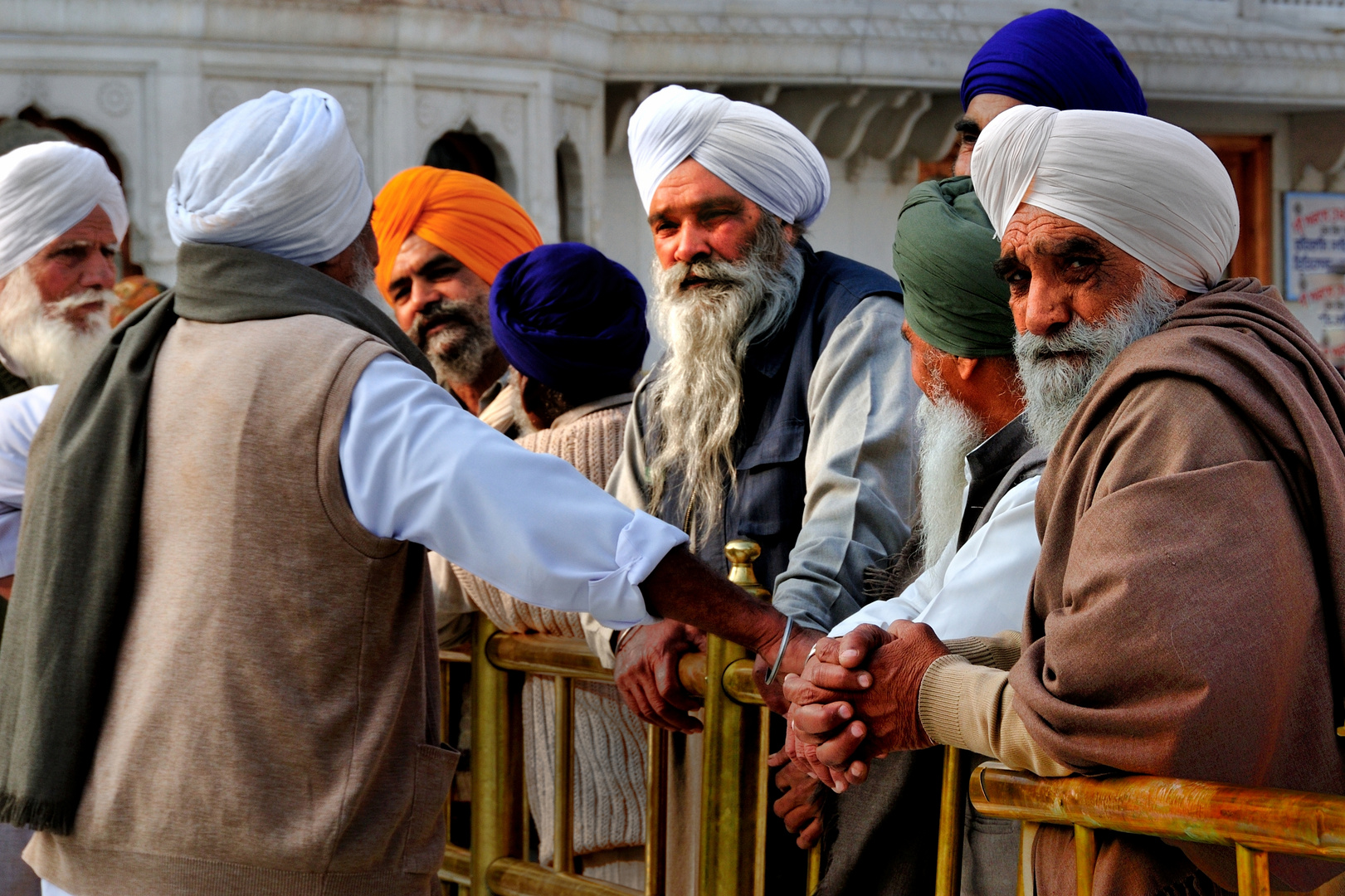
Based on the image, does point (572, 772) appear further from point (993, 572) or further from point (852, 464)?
point (993, 572)

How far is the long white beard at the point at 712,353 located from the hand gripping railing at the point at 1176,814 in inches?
45.4

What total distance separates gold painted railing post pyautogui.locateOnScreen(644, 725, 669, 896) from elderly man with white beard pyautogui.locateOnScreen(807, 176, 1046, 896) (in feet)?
1.09

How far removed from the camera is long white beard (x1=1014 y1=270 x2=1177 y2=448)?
1877mm

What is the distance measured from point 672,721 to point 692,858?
252 millimetres

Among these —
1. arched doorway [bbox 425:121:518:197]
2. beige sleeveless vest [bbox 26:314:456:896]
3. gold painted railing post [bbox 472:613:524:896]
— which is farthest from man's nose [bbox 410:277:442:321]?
arched doorway [bbox 425:121:518:197]

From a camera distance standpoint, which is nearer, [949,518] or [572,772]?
[949,518]

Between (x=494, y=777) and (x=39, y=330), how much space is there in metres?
1.50

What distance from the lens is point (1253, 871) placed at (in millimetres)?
1448

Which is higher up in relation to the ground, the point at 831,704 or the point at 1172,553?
the point at 1172,553

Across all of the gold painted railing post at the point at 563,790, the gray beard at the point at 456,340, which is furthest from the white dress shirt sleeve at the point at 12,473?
the gray beard at the point at 456,340

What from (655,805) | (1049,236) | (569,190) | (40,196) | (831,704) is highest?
(569,190)

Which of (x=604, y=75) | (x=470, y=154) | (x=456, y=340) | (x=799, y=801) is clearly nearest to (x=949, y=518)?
(x=799, y=801)

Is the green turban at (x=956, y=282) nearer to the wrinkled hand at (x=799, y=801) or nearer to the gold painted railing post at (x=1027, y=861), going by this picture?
the wrinkled hand at (x=799, y=801)

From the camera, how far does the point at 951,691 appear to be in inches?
71.9
